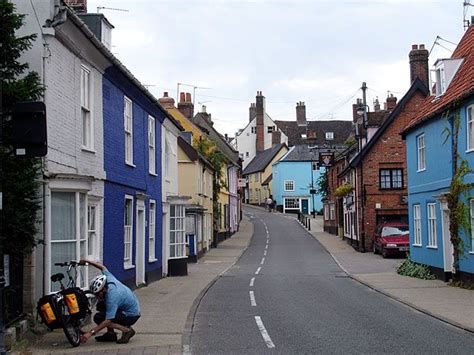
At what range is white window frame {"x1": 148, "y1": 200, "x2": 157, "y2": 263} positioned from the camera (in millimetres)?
23164

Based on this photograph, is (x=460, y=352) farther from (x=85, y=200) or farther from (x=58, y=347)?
(x=85, y=200)

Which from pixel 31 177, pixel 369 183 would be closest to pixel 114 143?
pixel 31 177

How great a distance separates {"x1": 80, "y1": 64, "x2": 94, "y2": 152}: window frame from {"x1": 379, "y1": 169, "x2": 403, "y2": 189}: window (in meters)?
28.1

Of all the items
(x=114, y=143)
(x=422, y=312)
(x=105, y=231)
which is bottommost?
(x=422, y=312)

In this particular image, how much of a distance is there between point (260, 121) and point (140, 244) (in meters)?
78.2

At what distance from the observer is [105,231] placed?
16.8 meters

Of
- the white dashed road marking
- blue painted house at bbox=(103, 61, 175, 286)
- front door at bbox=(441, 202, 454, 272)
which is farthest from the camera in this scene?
front door at bbox=(441, 202, 454, 272)

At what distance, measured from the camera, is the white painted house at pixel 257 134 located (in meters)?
98.1

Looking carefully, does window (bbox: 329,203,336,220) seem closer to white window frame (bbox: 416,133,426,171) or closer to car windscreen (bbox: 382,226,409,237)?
car windscreen (bbox: 382,226,409,237)

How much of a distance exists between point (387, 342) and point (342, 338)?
0.81 meters

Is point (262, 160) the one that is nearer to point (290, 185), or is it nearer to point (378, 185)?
point (290, 185)

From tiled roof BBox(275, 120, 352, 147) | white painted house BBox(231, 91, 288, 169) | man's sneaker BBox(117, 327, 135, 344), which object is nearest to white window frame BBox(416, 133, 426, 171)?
man's sneaker BBox(117, 327, 135, 344)

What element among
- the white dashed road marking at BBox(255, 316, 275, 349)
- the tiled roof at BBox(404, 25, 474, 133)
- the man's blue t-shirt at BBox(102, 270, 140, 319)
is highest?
the tiled roof at BBox(404, 25, 474, 133)

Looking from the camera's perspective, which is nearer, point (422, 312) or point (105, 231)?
point (422, 312)
